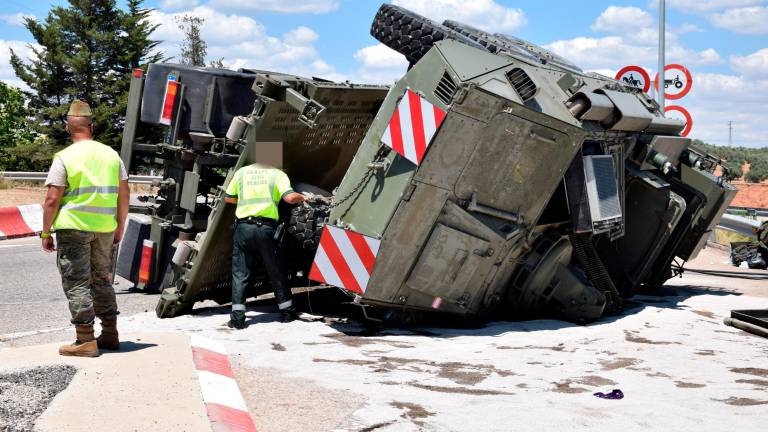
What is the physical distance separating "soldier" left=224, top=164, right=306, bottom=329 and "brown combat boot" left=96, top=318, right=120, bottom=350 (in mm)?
1613

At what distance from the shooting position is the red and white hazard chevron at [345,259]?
22.3ft

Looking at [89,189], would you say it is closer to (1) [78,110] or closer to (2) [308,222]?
(1) [78,110]

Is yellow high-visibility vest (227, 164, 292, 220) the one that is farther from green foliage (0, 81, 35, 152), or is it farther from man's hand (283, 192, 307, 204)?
green foliage (0, 81, 35, 152)

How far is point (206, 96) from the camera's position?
8688 mm

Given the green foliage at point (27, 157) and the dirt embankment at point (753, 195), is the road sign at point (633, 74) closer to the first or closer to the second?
the green foliage at point (27, 157)

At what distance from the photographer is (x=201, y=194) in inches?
344

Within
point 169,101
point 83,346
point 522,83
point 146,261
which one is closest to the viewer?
point 83,346

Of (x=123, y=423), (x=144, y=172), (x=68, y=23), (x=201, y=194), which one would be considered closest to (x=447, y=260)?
(x=201, y=194)

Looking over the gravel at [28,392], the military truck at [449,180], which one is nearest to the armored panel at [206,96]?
the military truck at [449,180]

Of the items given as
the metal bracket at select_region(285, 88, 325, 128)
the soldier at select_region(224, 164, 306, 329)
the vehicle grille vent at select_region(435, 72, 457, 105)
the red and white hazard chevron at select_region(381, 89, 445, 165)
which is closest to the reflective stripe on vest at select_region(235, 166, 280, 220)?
the soldier at select_region(224, 164, 306, 329)

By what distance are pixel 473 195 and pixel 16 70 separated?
35.4 m

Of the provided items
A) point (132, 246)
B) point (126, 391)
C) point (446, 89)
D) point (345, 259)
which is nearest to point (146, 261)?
point (132, 246)

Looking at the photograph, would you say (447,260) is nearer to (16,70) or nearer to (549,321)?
(549,321)

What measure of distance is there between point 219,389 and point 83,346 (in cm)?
99
